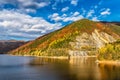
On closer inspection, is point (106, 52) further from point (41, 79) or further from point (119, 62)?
point (41, 79)

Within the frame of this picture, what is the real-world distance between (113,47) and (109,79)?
91.9 meters

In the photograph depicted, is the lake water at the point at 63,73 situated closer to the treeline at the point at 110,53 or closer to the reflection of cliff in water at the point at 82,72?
the reflection of cliff in water at the point at 82,72

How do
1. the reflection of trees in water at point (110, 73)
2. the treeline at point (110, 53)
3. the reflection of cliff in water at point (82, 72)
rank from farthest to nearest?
1. the treeline at point (110, 53)
2. the reflection of cliff in water at point (82, 72)
3. the reflection of trees in water at point (110, 73)

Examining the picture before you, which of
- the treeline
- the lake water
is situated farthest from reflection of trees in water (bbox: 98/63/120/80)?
the treeline

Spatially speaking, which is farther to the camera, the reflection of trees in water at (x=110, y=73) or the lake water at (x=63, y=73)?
the lake water at (x=63, y=73)

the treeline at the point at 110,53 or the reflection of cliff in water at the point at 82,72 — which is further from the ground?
the treeline at the point at 110,53

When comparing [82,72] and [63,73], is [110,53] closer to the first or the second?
[82,72]

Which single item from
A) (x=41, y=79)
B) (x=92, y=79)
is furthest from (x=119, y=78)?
(x=41, y=79)

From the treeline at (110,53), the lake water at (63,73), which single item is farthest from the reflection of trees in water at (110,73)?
the treeline at (110,53)

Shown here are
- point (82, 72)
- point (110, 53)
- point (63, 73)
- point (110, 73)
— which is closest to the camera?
point (110, 73)

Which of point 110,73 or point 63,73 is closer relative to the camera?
point 110,73

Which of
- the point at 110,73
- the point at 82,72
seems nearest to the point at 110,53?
the point at 82,72

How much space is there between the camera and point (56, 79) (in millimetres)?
85250

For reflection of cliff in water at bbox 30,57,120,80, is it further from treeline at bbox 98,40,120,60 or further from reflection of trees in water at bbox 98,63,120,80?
treeline at bbox 98,40,120,60
